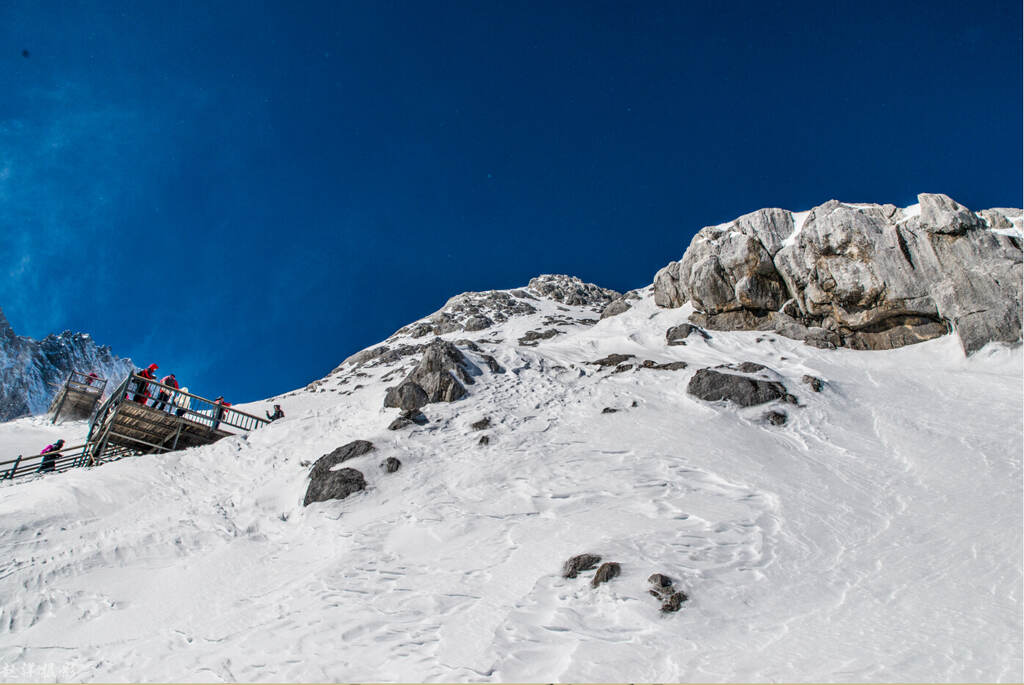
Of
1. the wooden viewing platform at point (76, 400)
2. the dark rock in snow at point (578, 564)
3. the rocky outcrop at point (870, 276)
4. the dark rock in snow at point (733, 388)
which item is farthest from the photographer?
the wooden viewing platform at point (76, 400)

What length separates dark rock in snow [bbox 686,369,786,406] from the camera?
16297 millimetres

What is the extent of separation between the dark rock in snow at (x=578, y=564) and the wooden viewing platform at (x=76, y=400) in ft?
116

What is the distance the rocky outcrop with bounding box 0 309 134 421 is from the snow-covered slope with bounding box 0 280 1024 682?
282ft

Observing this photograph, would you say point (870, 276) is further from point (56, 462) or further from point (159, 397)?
point (56, 462)

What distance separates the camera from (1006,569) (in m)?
7.30

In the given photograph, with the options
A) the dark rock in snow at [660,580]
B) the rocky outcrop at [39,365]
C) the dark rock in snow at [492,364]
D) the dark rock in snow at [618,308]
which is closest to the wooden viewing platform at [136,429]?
the dark rock in snow at [492,364]

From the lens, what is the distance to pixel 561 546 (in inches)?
355

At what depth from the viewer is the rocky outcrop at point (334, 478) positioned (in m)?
12.9

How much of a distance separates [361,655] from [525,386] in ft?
46.8

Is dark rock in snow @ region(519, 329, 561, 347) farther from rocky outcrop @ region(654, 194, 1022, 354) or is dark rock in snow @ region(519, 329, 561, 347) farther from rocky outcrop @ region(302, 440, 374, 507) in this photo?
rocky outcrop @ region(302, 440, 374, 507)

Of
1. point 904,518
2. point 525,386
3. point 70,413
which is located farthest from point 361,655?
point 70,413

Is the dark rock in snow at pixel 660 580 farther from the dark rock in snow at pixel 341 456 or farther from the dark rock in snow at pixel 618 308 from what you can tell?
the dark rock in snow at pixel 618 308

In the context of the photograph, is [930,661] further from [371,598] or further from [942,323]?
[942,323]

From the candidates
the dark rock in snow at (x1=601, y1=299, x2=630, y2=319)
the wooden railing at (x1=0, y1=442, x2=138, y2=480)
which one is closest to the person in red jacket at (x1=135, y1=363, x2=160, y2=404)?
the wooden railing at (x1=0, y1=442, x2=138, y2=480)
